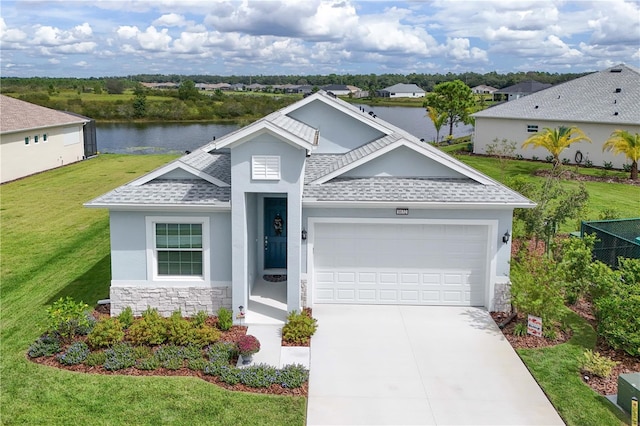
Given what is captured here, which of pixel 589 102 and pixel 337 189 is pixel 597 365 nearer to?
pixel 337 189

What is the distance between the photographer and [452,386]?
993cm

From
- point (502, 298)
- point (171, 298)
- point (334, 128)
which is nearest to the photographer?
point (171, 298)

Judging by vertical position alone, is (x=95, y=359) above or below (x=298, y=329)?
below

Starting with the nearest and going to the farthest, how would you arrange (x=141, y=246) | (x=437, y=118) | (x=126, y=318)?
1. (x=126, y=318)
2. (x=141, y=246)
3. (x=437, y=118)

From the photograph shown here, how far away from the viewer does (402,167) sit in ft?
45.6

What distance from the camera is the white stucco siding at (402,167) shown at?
13820mm

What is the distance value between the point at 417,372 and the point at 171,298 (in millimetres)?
5837

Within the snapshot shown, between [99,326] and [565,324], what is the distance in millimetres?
10041

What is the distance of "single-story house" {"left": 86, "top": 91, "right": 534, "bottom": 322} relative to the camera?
12.2 metres

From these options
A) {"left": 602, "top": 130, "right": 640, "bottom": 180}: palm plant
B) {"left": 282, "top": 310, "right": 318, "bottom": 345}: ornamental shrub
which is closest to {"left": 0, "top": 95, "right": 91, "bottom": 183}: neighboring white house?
{"left": 282, "top": 310, "right": 318, "bottom": 345}: ornamental shrub

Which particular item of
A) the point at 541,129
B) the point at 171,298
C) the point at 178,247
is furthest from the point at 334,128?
the point at 541,129

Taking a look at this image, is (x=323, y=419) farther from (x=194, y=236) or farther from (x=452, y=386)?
(x=194, y=236)

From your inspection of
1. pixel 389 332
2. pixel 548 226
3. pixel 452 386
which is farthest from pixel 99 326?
pixel 548 226

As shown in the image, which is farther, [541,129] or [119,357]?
[541,129]
